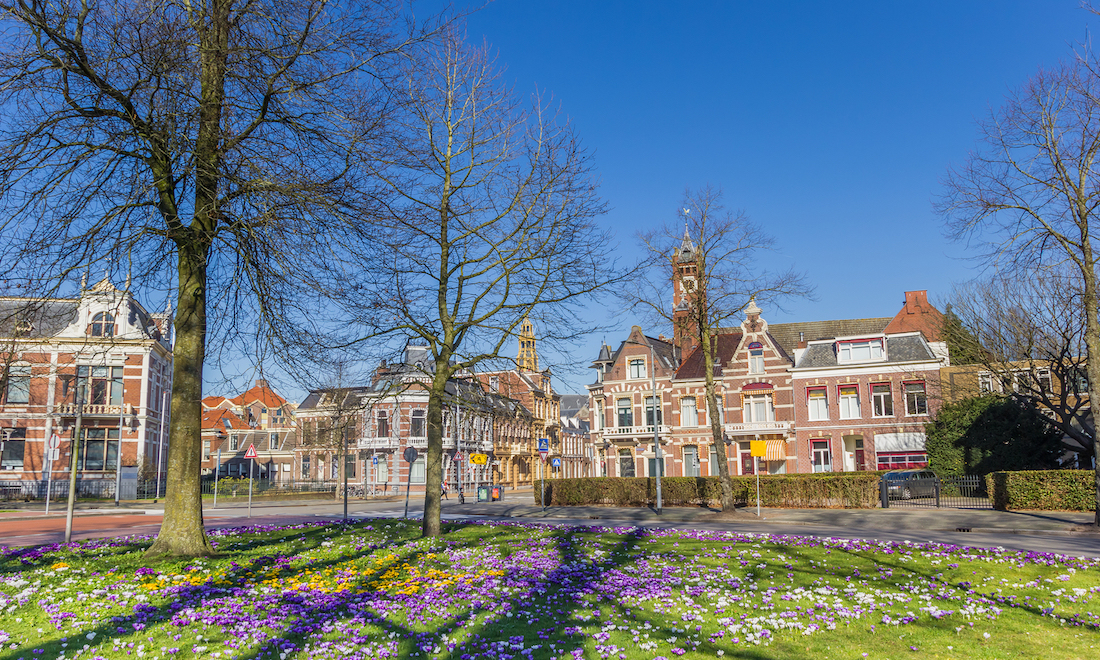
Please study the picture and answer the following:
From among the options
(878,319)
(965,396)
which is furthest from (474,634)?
(878,319)

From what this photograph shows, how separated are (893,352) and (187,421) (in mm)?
44145

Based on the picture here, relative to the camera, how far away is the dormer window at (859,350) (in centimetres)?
4669

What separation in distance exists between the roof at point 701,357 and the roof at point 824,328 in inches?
336

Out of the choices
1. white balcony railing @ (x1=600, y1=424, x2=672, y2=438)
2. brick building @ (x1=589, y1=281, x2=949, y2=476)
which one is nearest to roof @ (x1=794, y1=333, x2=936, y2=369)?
brick building @ (x1=589, y1=281, x2=949, y2=476)

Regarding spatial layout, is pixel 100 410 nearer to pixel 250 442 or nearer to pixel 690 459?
pixel 250 442

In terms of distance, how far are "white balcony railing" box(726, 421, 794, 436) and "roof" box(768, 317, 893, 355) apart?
1378 cm

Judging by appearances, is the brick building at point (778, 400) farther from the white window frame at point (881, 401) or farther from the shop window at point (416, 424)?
the shop window at point (416, 424)

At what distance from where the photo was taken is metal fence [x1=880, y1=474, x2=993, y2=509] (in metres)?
30.6

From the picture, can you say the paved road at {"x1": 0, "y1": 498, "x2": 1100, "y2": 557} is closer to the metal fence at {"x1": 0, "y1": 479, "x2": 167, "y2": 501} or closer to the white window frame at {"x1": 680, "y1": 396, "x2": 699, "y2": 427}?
the metal fence at {"x1": 0, "y1": 479, "x2": 167, "y2": 501}

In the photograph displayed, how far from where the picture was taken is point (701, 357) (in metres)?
53.7

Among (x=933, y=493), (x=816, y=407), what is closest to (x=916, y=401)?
(x=816, y=407)

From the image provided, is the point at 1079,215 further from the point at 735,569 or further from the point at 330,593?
the point at 330,593

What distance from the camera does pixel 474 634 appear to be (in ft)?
26.6

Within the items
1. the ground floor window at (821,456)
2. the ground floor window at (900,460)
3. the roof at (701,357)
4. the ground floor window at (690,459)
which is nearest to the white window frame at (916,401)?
the ground floor window at (900,460)
